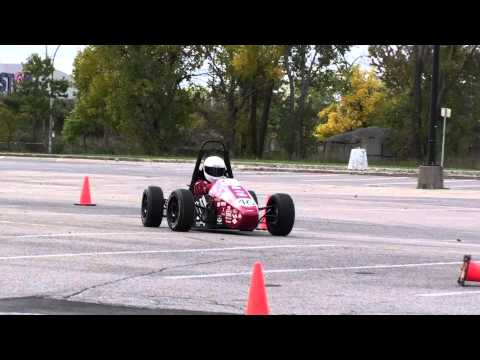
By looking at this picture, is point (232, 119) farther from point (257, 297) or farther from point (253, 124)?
point (257, 297)

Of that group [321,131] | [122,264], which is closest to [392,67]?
[321,131]

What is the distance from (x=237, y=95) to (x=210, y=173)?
62.1m

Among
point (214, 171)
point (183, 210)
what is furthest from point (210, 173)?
point (183, 210)

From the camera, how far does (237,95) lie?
81.9m

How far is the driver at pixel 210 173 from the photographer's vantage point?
1995 cm

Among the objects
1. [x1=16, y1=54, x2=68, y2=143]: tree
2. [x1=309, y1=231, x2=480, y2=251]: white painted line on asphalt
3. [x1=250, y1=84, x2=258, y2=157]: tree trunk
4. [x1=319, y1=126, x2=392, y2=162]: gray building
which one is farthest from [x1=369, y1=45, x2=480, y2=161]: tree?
[x1=309, y1=231, x2=480, y2=251]: white painted line on asphalt

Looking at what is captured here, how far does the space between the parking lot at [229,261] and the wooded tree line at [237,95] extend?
45641 millimetres

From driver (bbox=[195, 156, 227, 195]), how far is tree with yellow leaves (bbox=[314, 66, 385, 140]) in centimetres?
7427

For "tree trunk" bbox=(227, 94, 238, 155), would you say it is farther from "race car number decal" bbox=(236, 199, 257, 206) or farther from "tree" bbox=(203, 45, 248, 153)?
"race car number decal" bbox=(236, 199, 257, 206)
